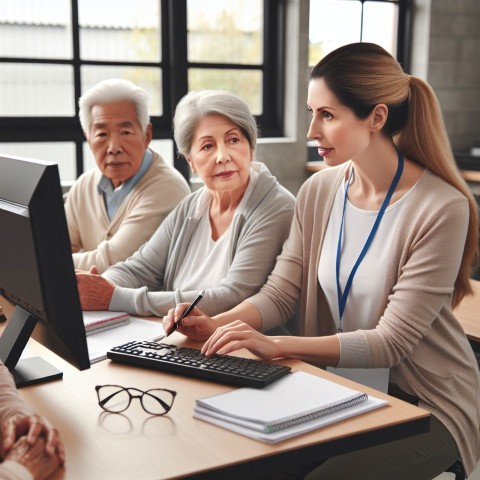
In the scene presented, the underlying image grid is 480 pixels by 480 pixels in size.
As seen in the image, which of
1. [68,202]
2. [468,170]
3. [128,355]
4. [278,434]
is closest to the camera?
[278,434]

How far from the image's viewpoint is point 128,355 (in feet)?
4.91

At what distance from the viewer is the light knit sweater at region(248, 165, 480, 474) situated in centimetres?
165

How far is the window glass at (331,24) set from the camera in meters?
4.87

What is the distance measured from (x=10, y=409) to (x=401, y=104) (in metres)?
1.16

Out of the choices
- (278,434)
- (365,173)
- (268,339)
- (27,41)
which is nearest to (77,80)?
(27,41)

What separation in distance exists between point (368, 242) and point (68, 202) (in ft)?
5.35

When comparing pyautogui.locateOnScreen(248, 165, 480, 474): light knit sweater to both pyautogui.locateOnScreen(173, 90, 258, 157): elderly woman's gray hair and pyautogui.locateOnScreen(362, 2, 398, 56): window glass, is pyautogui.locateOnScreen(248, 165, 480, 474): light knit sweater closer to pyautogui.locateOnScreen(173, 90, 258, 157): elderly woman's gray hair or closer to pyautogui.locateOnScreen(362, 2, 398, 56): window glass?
pyautogui.locateOnScreen(173, 90, 258, 157): elderly woman's gray hair

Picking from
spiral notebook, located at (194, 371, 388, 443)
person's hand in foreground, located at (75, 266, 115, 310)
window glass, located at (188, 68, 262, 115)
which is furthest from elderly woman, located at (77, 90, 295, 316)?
window glass, located at (188, 68, 262, 115)

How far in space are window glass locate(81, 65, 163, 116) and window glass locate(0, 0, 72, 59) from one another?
0.52 ft

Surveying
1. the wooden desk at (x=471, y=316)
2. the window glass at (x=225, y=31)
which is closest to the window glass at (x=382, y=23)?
the window glass at (x=225, y=31)

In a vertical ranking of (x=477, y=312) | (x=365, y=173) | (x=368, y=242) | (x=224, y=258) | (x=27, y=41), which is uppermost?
(x=27, y=41)

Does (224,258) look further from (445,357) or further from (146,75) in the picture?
(146,75)

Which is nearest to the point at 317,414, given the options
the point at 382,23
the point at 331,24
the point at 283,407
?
the point at 283,407

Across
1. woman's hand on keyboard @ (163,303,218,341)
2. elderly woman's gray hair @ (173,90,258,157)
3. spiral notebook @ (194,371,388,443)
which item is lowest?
woman's hand on keyboard @ (163,303,218,341)
